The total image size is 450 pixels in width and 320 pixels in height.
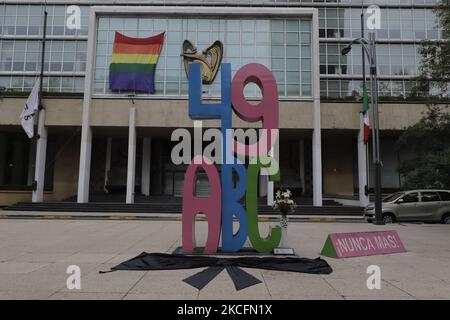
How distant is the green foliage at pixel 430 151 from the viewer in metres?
16.9

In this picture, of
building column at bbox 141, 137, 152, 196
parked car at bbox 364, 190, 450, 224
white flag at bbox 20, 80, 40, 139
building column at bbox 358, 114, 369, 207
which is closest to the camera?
parked car at bbox 364, 190, 450, 224

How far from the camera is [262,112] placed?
995 centimetres

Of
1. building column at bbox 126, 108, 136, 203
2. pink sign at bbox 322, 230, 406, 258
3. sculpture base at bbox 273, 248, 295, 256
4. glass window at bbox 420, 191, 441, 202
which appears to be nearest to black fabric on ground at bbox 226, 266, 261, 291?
sculpture base at bbox 273, 248, 295, 256

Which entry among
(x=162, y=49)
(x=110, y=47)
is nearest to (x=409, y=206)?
(x=162, y=49)

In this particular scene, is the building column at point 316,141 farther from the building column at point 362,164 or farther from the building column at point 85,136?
the building column at point 85,136

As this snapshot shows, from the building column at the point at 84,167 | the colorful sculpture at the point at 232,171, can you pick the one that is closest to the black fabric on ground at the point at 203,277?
the colorful sculpture at the point at 232,171

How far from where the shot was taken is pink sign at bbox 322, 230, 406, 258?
9195 mm

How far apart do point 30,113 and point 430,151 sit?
87.9 ft

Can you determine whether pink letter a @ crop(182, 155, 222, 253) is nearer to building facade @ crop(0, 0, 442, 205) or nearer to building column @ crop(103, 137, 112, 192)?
building facade @ crop(0, 0, 442, 205)

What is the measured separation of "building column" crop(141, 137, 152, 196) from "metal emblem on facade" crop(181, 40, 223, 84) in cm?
875

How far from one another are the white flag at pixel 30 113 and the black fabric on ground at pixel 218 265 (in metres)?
23.5

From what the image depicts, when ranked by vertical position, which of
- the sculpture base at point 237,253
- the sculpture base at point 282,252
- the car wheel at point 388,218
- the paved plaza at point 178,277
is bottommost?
the paved plaza at point 178,277

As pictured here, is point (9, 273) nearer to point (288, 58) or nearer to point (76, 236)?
point (76, 236)
